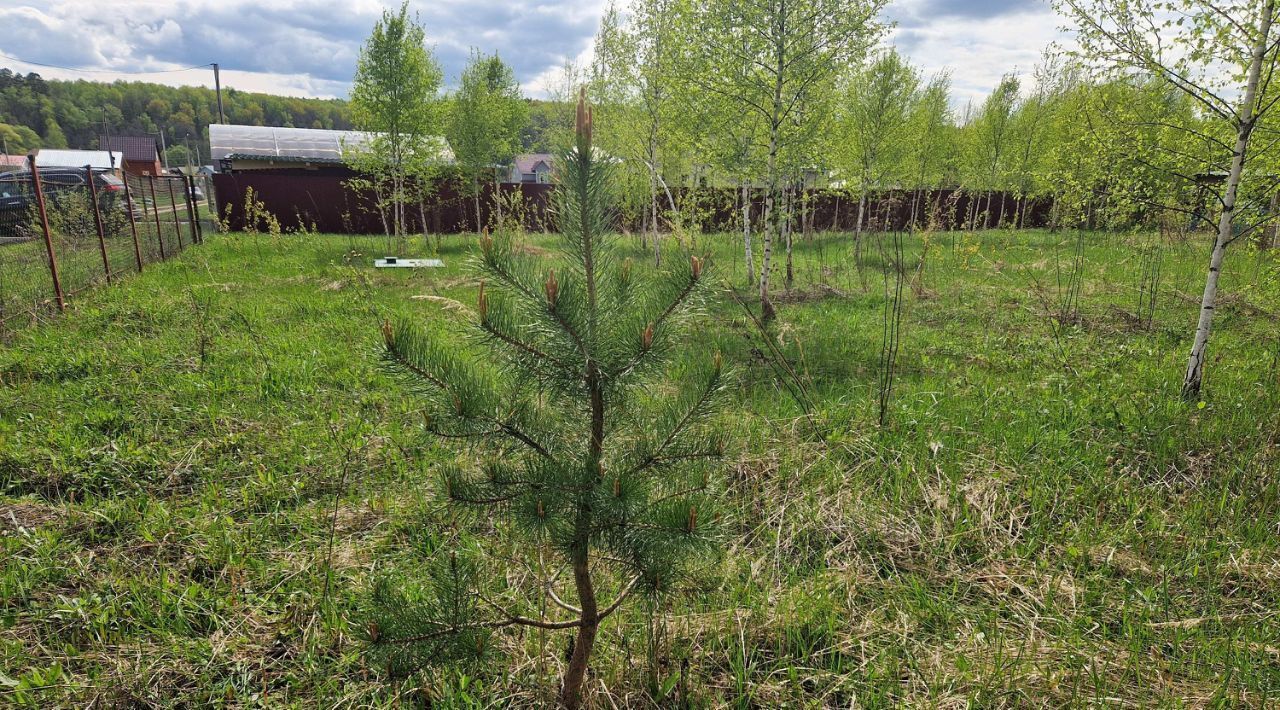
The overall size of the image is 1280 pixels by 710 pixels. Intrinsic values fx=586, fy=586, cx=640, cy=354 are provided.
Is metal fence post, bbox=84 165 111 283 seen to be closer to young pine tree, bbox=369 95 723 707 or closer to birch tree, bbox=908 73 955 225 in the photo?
young pine tree, bbox=369 95 723 707

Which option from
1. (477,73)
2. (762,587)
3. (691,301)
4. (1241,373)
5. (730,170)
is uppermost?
(477,73)

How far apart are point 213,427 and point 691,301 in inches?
149

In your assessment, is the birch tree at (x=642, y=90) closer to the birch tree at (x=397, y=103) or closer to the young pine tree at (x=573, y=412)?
the birch tree at (x=397, y=103)

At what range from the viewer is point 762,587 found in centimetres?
A: 247

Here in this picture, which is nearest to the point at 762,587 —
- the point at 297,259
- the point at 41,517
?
the point at 41,517

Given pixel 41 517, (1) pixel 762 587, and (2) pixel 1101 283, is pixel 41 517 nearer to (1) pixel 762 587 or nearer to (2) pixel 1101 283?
(1) pixel 762 587

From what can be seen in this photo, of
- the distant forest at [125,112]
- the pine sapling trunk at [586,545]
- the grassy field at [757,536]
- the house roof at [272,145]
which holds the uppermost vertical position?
the distant forest at [125,112]

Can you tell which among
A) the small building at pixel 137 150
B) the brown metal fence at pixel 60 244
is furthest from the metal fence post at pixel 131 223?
the small building at pixel 137 150

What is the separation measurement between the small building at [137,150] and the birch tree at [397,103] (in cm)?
5236

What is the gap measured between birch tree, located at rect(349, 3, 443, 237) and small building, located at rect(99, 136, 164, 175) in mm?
52356

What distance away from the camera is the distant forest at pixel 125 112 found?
244 feet

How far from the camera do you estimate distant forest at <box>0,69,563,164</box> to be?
244 ft

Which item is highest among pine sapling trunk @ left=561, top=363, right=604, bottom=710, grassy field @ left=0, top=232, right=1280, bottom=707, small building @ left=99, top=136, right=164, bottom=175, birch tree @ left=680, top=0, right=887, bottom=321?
small building @ left=99, top=136, right=164, bottom=175

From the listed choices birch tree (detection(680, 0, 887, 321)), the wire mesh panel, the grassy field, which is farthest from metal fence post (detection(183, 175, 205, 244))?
birch tree (detection(680, 0, 887, 321))
